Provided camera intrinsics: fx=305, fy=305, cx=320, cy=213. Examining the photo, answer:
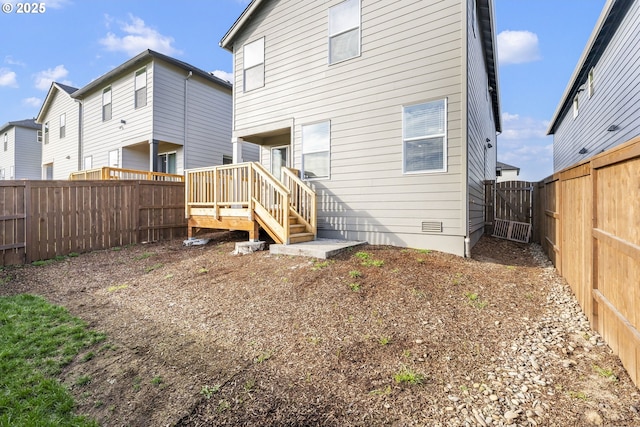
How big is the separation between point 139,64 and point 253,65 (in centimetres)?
597

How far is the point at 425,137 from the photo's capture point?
621 cm

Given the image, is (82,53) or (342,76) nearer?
(342,76)

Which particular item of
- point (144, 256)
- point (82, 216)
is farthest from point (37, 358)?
point (82, 216)

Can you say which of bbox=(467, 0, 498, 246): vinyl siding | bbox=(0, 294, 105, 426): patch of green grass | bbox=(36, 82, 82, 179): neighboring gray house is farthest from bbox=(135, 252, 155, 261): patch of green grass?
bbox=(36, 82, 82, 179): neighboring gray house

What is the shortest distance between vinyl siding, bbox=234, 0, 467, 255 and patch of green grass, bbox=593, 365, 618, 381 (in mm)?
3513

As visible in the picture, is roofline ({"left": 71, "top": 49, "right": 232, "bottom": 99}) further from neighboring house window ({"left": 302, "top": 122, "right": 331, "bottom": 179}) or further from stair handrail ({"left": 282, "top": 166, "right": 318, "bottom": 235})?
stair handrail ({"left": 282, "top": 166, "right": 318, "bottom": 235})

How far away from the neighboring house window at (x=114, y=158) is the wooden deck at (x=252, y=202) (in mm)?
7273

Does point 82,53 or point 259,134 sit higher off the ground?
point 82,53

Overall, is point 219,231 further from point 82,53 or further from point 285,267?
point 82,53

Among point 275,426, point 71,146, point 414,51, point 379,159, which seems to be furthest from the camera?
point 71,146

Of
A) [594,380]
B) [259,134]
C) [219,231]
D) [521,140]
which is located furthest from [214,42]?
[521,140]

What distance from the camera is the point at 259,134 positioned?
893 cm

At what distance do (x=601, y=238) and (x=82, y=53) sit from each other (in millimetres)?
19366

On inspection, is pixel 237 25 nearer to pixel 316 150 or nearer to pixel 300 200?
pixel 316 150
